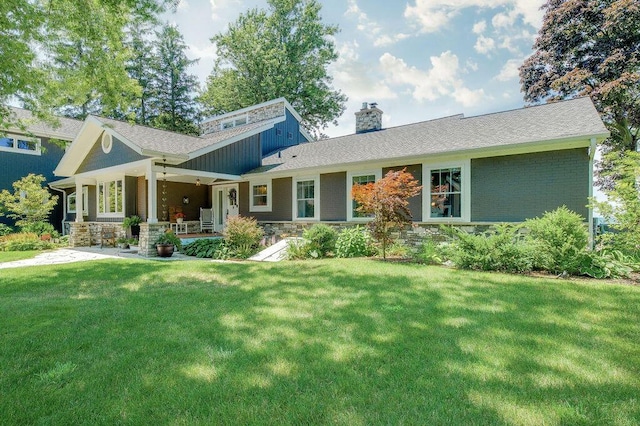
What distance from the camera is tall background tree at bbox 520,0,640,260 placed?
14.4 m

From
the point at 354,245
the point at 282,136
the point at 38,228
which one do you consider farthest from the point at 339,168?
the point at 38,228

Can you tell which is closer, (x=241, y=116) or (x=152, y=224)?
(x=152, y=224)

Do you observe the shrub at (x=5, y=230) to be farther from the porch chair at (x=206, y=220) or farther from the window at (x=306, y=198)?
the window at (x=306, y=198)

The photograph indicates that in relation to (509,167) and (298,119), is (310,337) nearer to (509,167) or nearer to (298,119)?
(509,167)

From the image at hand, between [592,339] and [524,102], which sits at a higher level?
→ [524,102]

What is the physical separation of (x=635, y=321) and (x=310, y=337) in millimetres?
3706

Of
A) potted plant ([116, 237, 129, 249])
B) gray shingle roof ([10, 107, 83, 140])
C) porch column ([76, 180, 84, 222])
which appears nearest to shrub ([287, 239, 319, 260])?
potted plant ([116, 237, 129, 249])

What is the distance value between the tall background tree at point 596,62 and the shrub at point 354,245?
10771mm

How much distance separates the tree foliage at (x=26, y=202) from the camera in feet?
48.6

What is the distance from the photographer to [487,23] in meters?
12.5

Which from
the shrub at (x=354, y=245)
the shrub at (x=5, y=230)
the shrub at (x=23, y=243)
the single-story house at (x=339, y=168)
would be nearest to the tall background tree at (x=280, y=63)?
the single-story house at (x=339, y=168)

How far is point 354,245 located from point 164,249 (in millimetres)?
5877

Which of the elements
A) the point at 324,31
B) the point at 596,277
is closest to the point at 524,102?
the point at 596,277

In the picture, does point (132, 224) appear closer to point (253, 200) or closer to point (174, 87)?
point (253, 200)
